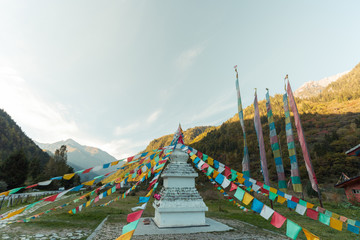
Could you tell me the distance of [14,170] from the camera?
34.1 m

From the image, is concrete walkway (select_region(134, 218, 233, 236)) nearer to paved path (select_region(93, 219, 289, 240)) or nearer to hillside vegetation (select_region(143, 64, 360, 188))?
paved path (select_region(93, 219, 289, 240))

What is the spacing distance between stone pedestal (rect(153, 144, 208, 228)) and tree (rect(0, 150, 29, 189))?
135ft

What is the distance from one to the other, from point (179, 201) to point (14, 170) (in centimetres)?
4240

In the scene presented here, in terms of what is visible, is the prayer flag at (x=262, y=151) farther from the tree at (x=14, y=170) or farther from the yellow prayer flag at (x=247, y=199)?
the tree at (x=14, y=170)

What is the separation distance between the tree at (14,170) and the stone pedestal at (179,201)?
41052mm

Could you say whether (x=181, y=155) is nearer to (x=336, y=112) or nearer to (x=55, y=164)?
(x=55, y=164)

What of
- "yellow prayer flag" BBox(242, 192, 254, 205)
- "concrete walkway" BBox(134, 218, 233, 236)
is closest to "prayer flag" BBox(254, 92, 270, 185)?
"concrete walkway" BBox(134, 218, 233, 236)

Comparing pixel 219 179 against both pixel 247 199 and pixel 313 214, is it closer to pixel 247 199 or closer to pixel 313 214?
pixel 247 199

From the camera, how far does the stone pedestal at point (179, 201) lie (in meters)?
7.09

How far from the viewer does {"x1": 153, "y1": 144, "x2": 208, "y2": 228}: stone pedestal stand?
23.2 ft

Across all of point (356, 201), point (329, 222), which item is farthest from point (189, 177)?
point (356, 201)

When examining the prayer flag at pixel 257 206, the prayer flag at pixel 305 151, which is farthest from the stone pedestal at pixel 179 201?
the prayer flag at pixel 305 151

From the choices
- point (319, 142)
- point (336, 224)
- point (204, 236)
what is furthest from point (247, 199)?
point (319, 142)

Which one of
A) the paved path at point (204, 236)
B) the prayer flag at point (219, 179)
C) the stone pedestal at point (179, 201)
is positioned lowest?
the paved path at point (204, 236)
